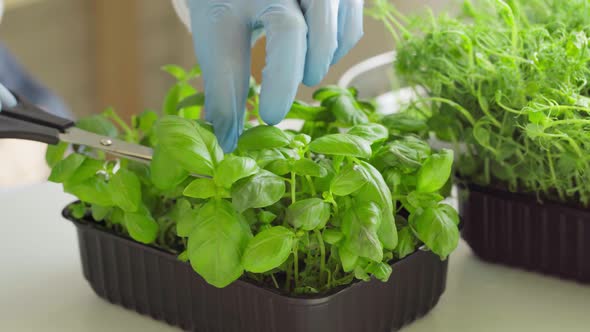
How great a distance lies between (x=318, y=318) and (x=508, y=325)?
0.68 ft

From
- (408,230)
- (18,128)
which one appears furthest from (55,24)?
(408,230)

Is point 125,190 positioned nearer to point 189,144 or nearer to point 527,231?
point 189,144

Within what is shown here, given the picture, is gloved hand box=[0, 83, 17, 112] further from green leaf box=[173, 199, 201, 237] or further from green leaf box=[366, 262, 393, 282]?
green leaf box=[366, 262, 393, 282]

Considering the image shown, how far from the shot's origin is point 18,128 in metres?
0.73

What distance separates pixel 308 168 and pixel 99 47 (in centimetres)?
238

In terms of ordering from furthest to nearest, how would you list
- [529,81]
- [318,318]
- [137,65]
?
[137,65]
[529,81]
[318,318]

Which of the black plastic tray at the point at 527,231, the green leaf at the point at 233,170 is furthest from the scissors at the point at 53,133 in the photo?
the black plastic tray at the point at 527,231

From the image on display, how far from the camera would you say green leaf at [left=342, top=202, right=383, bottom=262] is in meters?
0.59

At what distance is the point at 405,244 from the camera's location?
664 mm

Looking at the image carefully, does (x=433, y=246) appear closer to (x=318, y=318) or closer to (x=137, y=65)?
(x=318, y=318)

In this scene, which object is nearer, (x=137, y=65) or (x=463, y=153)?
(x=463, y=153)

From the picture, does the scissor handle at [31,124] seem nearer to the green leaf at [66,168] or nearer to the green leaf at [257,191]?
the green leaf at [66,168]

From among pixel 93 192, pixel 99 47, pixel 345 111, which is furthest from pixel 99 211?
pixel 99 47

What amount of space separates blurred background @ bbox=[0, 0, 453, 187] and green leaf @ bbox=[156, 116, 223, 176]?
211 centimetres
